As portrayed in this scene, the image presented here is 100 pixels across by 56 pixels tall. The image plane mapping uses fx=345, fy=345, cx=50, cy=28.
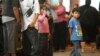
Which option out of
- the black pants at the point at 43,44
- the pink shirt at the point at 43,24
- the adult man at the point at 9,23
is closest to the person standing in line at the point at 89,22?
the pink shirt at the point at 43,24

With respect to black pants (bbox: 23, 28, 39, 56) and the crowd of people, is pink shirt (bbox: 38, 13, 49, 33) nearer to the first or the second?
the crowd of people

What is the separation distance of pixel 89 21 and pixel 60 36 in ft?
3.89

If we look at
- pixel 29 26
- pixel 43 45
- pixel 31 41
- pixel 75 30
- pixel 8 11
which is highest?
pixel 8 11

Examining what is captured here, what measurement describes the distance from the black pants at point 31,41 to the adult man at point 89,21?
4196 millimetres

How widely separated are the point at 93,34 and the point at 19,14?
478 cm

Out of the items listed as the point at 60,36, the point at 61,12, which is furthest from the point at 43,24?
the point at 60,36

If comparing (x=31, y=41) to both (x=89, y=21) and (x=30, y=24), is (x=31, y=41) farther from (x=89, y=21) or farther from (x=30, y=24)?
(x=89, y=21)

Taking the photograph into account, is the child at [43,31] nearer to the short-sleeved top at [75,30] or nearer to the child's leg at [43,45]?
the child's leg at [43,45]

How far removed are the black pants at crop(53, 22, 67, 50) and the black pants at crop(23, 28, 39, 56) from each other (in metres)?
3.96

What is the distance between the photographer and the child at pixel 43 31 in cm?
855

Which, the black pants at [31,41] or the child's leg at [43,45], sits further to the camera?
the child's leg at [43,45]

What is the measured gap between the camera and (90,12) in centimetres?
1225

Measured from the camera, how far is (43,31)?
8.83 meters

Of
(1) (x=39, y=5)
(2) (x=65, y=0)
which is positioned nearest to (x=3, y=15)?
(1) (x=39, y=5)
